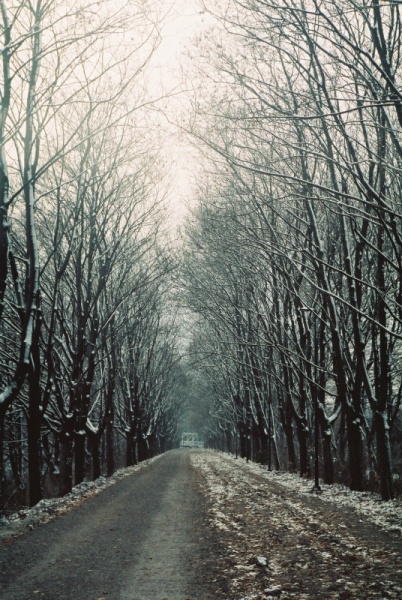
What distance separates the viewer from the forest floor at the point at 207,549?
6.31m

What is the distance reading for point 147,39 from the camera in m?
9.86

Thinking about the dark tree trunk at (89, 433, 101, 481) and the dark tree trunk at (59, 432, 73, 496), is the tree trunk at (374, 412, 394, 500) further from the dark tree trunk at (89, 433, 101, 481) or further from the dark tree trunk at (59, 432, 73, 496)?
the dark tree trunk at (89, 433, 101, 481)

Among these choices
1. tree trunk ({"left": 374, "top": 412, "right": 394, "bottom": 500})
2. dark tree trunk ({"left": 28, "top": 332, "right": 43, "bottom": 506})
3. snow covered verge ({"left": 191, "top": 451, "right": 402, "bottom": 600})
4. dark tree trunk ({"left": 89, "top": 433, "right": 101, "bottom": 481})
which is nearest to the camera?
snow covered verge ({"left": 191, "top": 451, "right": 402, "bottom": 600})

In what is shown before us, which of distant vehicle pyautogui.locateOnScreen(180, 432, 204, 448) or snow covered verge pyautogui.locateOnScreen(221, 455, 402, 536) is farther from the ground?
snow covered verge pyautogui.locateOnScreen(221, 455, 402, 536)

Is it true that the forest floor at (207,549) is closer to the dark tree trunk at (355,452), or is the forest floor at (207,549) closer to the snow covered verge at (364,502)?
the snow covered verge at (364,502)

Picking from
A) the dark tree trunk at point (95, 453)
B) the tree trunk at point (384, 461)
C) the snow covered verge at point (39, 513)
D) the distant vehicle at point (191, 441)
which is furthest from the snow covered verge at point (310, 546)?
the distant vehicle at point (191, 441)

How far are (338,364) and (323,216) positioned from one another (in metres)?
4.57

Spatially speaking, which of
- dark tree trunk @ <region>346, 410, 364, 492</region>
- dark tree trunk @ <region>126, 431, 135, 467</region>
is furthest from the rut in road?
dark tree trunk @ <region>126, 431, 135, 467</region>

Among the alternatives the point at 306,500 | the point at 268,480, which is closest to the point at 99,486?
the point at 268,480

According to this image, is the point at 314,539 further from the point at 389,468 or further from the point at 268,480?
the point at 268,480

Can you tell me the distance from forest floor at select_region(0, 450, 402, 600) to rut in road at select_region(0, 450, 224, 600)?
14 millimetres

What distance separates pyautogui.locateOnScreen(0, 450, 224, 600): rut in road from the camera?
20.8 feet

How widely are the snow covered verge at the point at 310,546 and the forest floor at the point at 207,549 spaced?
2 centimetres

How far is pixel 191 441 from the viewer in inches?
Answer: 5226
